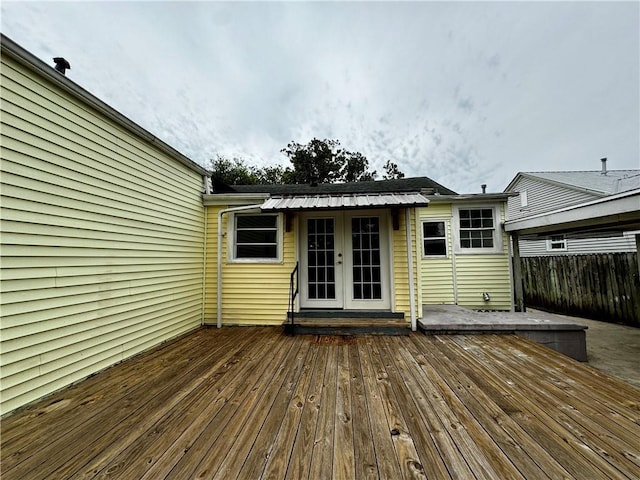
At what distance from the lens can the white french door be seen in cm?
424

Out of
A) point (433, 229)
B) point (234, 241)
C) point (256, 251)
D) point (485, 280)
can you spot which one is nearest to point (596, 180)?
point (485, 280)

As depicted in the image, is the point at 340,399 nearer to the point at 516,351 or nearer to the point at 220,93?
the point at 516,351

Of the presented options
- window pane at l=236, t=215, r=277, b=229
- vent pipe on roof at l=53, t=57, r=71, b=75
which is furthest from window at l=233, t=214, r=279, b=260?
vent pipe on roof at l=53, t=57, r=71, b=75

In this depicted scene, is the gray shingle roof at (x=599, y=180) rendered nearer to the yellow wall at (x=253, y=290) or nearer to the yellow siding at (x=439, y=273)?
the yellow siding at (x=439, y=273)

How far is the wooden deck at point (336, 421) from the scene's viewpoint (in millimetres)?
1357

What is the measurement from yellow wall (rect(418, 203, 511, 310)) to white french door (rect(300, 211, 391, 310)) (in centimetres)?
193

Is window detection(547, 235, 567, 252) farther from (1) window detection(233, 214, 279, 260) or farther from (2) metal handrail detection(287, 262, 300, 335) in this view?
(1) window detection(233, 214, 279, 260)

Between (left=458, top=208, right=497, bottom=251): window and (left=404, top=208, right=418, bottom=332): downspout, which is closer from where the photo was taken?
(left=404, top=208, right=418, bottom=332): downspout

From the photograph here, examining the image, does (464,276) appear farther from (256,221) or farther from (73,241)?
(73,241)

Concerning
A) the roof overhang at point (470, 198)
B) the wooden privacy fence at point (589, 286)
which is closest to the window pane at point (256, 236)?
the roof overhang at point (470, 198)

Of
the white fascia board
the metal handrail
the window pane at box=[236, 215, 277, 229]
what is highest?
the white fascia board

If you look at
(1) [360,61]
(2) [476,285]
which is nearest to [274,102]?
(1) [360,61]

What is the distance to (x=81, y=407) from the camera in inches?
80.0

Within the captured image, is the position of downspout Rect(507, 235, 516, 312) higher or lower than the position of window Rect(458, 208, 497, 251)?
lower
